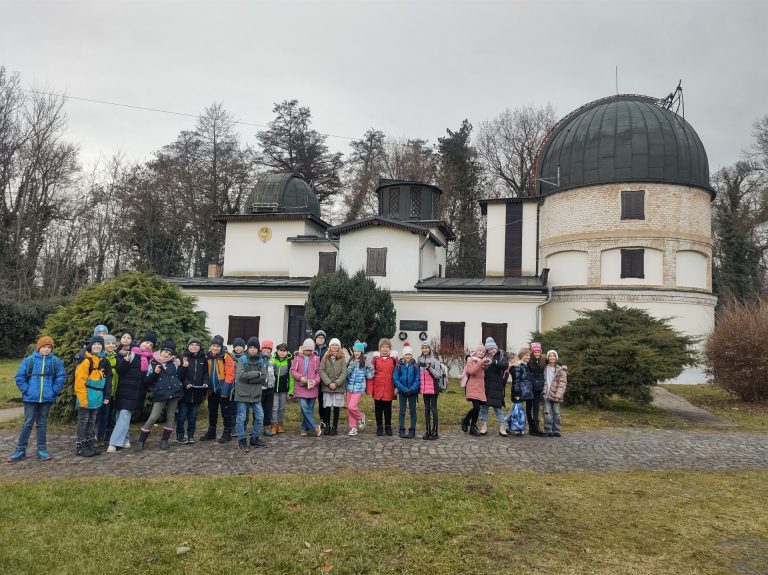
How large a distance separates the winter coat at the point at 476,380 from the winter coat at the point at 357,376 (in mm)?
1852

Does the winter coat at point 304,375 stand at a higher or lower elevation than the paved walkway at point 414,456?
higher

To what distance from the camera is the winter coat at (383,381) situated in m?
8.87

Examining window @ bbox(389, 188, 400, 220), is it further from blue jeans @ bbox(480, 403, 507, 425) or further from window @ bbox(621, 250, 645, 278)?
blue jeans @ bbox(480, 403, 507, 425)

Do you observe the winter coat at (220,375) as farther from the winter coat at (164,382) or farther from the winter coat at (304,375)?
the winter coat at (304,375)

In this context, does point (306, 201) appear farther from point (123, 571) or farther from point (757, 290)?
point (757, 290)

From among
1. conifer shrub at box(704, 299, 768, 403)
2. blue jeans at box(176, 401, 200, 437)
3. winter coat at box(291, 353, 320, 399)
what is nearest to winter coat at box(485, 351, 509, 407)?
winter coat at box(291, 353, 320, 399)

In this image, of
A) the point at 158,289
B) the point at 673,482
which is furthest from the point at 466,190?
the point at 673,482

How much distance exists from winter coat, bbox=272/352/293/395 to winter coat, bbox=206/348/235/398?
886 mm

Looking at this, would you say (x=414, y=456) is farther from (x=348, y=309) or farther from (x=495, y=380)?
(x=348, y=309)

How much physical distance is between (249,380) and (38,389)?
116 inches

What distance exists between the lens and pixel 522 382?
9.17 metres

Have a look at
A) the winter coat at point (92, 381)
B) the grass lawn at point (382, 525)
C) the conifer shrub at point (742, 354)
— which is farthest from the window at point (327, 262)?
the grass lawn at point (382, 525)

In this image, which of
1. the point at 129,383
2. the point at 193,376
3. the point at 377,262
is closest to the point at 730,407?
the point at 377,262

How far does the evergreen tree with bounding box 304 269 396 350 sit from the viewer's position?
701 inches
